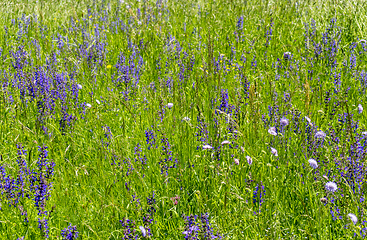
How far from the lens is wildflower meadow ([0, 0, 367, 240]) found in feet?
7.09

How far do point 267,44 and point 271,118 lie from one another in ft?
6.23

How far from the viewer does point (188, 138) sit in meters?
2.84

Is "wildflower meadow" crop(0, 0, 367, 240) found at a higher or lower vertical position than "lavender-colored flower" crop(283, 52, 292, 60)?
lower

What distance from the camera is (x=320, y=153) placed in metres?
2.60

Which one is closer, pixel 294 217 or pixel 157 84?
pixel 294 217

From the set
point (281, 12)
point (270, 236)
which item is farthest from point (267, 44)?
point (270, 236)

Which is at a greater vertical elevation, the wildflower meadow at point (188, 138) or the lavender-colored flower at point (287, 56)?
the lavender-colored flower at point (287, 56)

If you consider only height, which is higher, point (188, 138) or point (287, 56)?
point (287, 56)

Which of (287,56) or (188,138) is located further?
(287,56)

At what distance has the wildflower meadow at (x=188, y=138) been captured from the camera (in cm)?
216

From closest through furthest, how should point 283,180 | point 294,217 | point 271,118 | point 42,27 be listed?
point 294,217 < point 283,180 < point 271,118 < point 42,27

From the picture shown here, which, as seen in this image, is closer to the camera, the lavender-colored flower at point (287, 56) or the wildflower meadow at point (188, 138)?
the wildflower meadow at point (188, 138)

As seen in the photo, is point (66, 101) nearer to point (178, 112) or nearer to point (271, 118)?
point (178, 112)

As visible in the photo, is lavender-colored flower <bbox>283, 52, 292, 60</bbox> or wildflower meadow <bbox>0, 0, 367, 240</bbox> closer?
wildflower meadow <bbox>0, 0, 367, 240</bbox>
